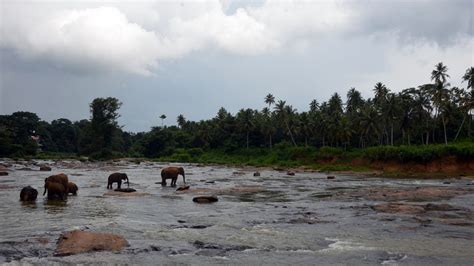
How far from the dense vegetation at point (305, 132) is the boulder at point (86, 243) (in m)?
60.2

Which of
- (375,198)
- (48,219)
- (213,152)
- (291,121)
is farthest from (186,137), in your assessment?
(48,219)

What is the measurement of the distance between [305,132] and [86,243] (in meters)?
94.4

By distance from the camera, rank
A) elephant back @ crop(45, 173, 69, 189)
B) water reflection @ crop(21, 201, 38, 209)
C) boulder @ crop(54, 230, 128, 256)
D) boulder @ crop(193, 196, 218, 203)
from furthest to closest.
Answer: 1. elephant back @ crop(45, 173, 69, 189)
2. boulder @ crop(193, 196, 218, 203)
3. water reflection @ crop(21, 201, 38, 209)
4. boulder @ crop(54, 230, 128, 256)

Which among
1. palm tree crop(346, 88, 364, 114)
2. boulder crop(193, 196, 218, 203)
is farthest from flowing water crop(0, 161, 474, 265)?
palm tree crop(346, 88, 364, 114)

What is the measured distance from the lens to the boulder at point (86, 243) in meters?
11.1

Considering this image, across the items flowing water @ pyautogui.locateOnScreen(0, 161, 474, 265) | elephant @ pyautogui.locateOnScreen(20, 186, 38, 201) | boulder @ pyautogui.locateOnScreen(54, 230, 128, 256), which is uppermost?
elephant @ pyautogui.locateOnScreen(20, 186, 38, 201)

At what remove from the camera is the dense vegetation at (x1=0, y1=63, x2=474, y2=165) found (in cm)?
7906

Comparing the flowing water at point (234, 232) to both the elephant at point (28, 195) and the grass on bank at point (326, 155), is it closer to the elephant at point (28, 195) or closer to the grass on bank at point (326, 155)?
the elephant at point (28, 195)

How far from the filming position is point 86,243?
11.5 meters

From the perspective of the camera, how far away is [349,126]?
91.1m

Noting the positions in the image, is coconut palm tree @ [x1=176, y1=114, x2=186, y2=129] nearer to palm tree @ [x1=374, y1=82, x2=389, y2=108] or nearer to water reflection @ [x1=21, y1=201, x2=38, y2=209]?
palm tree @ [x1=374, y1=82, x2=389, y2=108]

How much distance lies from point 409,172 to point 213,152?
5952 cm

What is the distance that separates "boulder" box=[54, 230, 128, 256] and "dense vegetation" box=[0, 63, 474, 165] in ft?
198

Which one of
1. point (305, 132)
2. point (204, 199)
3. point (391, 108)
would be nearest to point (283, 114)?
point (305, 132)
